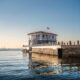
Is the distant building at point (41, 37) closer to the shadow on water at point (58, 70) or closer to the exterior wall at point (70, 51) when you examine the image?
the exterior wall at point (70, 51)

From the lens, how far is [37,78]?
22297 mm

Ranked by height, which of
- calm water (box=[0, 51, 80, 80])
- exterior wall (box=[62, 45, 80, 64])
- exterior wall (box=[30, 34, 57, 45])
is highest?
exterior wall (box=[30, 34, 57, 45])

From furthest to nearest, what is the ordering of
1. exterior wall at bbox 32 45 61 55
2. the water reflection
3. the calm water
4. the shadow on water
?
exterior wall at bbox 32 45 61 55, the water reflection, the shadow on water, the calm water

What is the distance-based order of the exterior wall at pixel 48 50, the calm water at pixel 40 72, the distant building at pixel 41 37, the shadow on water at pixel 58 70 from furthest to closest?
1. the distant building at pixel 41 37
2. the exterior wall at pixel 48 50
3. the shadow on water at pixel 58 70
4. the calm water at pixel 40 72

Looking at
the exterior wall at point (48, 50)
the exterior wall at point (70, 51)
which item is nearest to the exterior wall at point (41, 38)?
the exterior wall at point (48, 50)

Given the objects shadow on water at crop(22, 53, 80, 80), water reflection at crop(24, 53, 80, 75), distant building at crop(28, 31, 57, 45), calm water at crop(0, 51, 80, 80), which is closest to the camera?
calm water at crop(0, 51, 80, 80)

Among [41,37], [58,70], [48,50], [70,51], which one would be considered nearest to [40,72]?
[58,70]

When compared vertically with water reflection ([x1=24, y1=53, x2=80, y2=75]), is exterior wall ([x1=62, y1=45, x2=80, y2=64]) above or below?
above

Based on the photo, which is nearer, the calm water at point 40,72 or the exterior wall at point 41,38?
the calm water at point 40,72

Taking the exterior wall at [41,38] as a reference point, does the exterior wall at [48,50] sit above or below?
below

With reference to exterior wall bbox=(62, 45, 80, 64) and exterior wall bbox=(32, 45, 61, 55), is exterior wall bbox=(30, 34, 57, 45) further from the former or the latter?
exterior wall bbox=(62, 45, 80, 64)

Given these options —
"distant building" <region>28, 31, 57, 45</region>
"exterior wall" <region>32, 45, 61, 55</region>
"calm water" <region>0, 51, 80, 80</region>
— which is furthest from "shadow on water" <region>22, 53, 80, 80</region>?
"distant building" <region>28, 31, 57, 45</region>

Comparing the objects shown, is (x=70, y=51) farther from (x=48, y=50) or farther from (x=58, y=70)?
(x=58, y=70)

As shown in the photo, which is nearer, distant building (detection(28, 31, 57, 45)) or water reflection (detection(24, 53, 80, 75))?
water reflection (detection(24, 53, 80, 75))
